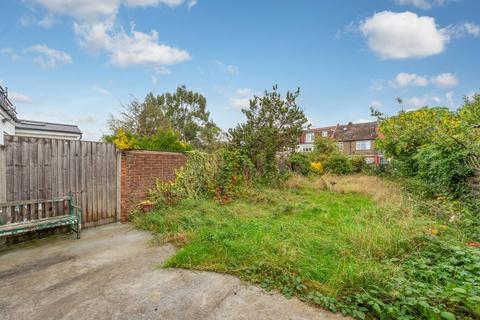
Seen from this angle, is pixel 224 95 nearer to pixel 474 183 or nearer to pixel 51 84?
pixel 51 84

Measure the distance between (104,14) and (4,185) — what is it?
486cm

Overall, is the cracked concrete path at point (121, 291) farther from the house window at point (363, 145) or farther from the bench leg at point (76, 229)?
the house window at point (363, 145)

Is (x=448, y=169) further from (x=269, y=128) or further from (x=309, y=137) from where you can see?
(x=309, y=137)

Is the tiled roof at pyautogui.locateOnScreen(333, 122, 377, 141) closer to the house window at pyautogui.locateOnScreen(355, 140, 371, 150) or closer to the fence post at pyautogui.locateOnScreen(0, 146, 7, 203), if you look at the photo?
the house window at pyautogui.locateOnScreen(355, 140, 371, 150)

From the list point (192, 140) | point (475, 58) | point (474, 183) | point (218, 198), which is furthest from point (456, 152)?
point (192, 140)

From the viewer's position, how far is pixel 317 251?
373 cm

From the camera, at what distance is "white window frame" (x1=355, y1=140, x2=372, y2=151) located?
34.5 meters

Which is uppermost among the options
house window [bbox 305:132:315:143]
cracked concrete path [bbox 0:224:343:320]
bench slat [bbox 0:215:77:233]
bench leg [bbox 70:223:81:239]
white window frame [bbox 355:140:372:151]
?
house window [bbox 305:132:315:143]

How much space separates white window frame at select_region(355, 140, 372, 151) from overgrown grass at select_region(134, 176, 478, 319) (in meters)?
31.6

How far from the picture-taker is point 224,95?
1253 centimetres

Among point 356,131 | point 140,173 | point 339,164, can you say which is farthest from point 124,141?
point 356,131

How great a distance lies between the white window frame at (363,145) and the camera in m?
34.5

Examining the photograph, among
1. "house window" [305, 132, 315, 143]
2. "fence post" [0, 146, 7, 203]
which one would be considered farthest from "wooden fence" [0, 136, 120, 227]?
"house window" [305, 132, 315, 143]

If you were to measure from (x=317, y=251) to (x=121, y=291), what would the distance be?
2785 mm
